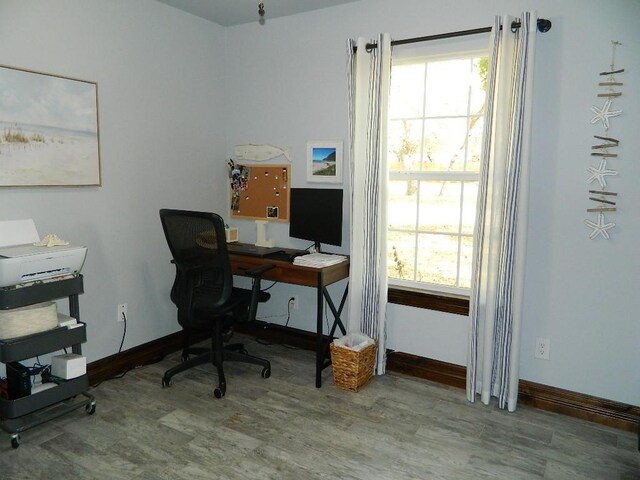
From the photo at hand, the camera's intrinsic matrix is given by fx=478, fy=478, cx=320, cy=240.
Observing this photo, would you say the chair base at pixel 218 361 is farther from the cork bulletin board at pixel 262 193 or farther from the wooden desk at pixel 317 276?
the cork bulletin board at pixel 262 193

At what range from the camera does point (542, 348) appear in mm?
2875

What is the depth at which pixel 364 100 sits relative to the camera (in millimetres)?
3162

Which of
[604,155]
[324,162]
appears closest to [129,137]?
[324,162]

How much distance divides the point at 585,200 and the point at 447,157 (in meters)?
0.87

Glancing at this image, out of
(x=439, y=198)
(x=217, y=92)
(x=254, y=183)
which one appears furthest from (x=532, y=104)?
(x=217, y=92)

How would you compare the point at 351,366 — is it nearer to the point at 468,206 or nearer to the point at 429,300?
the point at 429,300

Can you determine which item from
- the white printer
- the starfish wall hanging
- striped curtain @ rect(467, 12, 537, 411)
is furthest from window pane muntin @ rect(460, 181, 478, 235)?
the white printer

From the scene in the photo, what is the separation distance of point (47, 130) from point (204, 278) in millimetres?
1235

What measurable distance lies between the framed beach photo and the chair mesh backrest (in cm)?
105

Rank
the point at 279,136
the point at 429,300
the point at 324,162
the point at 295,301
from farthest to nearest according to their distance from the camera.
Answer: the point at 295,301 → the point at 279,136 → the point at 324,162 → the point at 429,300

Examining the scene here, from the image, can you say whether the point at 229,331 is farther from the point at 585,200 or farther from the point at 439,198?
the point at 585,200

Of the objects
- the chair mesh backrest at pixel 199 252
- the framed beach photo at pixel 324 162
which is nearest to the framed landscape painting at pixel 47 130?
the chair mesh backrest at pixel 199 252

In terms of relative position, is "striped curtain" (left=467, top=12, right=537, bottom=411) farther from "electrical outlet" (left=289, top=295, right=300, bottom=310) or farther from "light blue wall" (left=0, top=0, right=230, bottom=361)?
"light blue wall" (left=0, top=0, right=230, bottom=361)

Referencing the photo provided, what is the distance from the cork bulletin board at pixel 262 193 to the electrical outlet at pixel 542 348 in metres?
1.98
